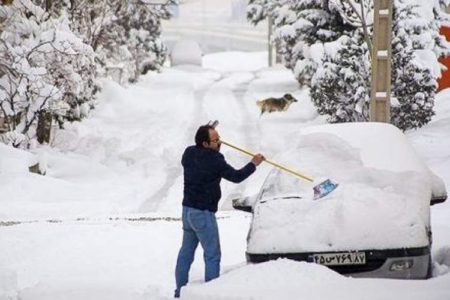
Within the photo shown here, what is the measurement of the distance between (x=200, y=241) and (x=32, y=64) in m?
10.6

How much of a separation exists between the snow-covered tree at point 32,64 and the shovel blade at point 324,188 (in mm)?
9747

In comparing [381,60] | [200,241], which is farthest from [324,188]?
[381,60]

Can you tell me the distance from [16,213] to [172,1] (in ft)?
29.6

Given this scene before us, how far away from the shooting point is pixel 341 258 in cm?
575

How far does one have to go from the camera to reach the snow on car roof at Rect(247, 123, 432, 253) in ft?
19.1

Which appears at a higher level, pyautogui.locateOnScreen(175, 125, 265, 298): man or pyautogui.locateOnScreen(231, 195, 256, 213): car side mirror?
pyautogui.locateOnScreen(175, 125, 265, 298): man

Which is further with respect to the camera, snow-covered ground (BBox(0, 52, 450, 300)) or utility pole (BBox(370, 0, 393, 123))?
utility pole (BBox(370, 0, 393, 123))

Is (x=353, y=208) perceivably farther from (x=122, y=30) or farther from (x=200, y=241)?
(x=122, y=30)

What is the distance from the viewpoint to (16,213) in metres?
12.1

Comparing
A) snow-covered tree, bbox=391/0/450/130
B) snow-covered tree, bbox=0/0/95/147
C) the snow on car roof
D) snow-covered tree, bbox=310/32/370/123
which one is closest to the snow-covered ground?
the snow on car roof

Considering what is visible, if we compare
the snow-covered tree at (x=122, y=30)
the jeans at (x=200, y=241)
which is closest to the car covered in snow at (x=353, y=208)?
the jeans at (x=200, y=241)

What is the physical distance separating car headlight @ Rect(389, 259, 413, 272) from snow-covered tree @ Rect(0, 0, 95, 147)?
35.0ft

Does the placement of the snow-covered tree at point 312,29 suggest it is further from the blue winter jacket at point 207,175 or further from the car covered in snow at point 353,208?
the blue winter jacket at point 207,175

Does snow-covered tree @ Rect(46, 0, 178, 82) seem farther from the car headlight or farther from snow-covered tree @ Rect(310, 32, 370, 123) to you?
the car headlight
